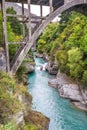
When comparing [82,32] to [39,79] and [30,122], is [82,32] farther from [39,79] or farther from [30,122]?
[30,122]

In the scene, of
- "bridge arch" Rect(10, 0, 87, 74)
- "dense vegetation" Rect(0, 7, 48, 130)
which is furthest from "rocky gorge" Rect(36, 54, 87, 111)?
"bridge arch" Rect(10, 0, 87, 74)

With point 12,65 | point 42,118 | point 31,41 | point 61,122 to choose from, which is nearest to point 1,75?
point 12,65

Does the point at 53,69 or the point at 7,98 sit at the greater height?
the point at 7,98

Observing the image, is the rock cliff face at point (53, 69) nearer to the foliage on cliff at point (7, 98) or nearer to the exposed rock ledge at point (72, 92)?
the exposed rock ledge at point (72, 92)

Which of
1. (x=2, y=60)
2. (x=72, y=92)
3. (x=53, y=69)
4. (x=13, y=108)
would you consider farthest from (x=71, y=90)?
(x=13, y=108)

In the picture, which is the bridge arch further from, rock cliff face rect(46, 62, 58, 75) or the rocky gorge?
rock cliff face rect(46, 62, 58, 75)

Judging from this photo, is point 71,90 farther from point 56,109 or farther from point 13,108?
point 13,108
